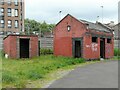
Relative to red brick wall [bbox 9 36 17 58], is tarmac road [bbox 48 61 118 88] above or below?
below

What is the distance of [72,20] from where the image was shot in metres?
36.4

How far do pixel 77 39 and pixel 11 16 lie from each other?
4186cm

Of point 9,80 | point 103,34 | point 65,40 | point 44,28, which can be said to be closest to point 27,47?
point 65,40

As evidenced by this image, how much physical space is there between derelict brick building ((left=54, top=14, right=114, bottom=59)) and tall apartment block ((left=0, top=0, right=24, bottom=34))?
121ft

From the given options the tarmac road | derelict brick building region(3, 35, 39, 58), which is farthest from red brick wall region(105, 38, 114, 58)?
the tarmac road

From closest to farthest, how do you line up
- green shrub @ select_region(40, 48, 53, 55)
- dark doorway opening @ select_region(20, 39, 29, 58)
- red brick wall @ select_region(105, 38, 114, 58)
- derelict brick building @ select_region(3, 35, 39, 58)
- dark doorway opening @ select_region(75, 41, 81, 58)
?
derelict brick building @ select_region(3, 35, 39, 58), dark doorway opening @ select_region(75, 41, 81, 58), dark doorway opening @ select_region(20, 39, 29, 58), red brick wall @ select_region(105, 38, 114, 58), green shrub @ select_region(40, 48, 53, 55)

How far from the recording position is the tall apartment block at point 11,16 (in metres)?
73.9

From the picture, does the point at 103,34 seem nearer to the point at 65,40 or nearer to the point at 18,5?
the point at 65,40

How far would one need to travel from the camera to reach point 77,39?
119 feet

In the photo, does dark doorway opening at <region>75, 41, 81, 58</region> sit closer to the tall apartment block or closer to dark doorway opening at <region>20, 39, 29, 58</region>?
dark doorway opening at <region>20, 39, 29, 58</region>

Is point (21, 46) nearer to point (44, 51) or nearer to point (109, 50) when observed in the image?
point (44, 51)

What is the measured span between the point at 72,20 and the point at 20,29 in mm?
41252

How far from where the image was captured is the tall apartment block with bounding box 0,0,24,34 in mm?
73875

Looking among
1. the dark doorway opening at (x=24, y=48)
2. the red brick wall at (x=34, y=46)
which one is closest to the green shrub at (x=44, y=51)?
the dark doorway opening at (x=24, y=48)
